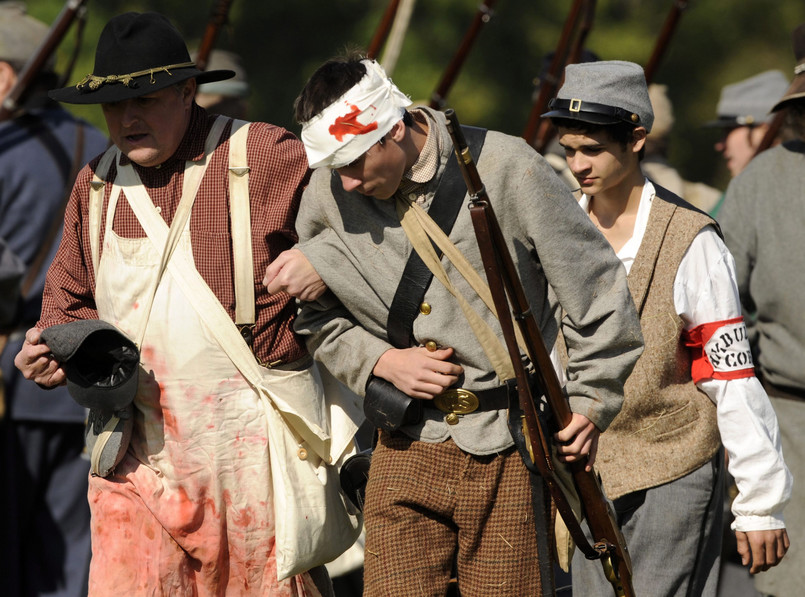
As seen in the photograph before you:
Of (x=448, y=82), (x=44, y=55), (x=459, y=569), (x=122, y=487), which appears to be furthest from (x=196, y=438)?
(x=448, y=82)

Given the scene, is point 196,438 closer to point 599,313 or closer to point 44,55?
point 599,313

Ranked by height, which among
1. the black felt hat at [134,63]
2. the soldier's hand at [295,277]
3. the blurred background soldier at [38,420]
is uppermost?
the black felt hat at [134,63]

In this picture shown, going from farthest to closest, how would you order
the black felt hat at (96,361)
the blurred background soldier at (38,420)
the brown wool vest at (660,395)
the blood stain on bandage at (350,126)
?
the blurred background soldier at (38,420), the brown wool vest at (660,395), the black felt hat at (96,361), the blood stain on bandage at (350,126)

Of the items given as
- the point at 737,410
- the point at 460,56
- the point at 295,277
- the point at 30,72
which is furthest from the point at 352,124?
the point at 460,56

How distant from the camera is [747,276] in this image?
5.17 metres

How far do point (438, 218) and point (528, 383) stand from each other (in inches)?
20.0

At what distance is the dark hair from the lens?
3.48 m

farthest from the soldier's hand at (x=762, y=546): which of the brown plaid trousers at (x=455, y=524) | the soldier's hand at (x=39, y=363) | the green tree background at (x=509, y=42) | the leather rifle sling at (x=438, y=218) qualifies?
the green tree background at (x=509, y=42)

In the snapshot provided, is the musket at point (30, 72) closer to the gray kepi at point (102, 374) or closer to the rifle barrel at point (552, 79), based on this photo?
the gray kepi at point (102, 374)

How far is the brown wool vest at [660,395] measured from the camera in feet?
13.3

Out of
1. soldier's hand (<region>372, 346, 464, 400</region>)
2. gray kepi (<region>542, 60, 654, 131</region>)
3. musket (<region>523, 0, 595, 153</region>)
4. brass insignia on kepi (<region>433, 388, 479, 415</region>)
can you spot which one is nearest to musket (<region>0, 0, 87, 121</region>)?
musket (<region>523, 0, 595, 153</region>)

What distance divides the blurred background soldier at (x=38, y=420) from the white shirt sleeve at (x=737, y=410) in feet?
9.81

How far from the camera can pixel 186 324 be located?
3.90 metres

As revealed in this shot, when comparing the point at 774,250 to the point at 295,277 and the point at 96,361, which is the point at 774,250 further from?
→ the point at 96,361
